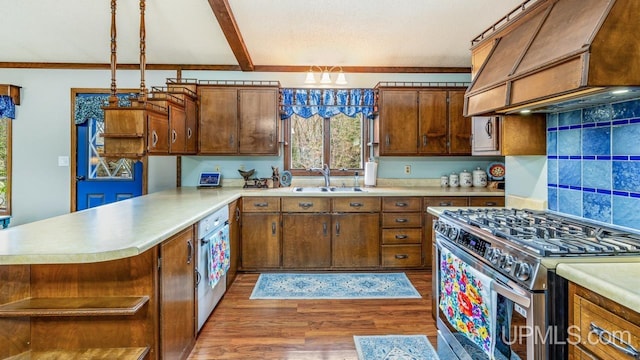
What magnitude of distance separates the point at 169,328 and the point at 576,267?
5.91 feet

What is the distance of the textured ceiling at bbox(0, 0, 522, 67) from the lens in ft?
8.84

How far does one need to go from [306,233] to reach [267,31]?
2.00 meters

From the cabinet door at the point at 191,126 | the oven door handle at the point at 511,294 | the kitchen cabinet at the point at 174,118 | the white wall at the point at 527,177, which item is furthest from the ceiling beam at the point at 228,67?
the oven door handle at the point at 511,294

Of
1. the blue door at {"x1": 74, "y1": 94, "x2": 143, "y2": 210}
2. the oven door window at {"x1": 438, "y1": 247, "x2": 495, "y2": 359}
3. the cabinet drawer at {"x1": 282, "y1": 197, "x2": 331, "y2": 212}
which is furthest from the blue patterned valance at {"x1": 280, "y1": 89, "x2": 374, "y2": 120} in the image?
the oven door window at {"x1": 438, "y1": 247, "x2": 495, "y2": 359}

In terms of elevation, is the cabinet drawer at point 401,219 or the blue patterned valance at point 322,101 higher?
the blue patterned valance at point 322,101

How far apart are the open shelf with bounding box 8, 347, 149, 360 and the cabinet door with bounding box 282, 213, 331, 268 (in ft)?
6.65

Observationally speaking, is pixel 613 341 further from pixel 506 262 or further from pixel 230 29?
pixel 230 29

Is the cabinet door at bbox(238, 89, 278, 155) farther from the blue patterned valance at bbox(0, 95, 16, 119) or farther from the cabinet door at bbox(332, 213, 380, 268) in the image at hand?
the blue patterned valance at bbox(0, 95, 16, 119)

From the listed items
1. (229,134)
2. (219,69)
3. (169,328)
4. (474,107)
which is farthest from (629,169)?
(219,69)

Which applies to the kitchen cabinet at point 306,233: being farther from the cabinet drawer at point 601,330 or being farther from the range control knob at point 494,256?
the cabinet drawer at point 601,330

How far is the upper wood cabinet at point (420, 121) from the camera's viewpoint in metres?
3.83

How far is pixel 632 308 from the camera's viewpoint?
891mm

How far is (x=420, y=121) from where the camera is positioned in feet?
12.6

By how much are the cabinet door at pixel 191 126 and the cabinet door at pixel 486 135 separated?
2743 mm
